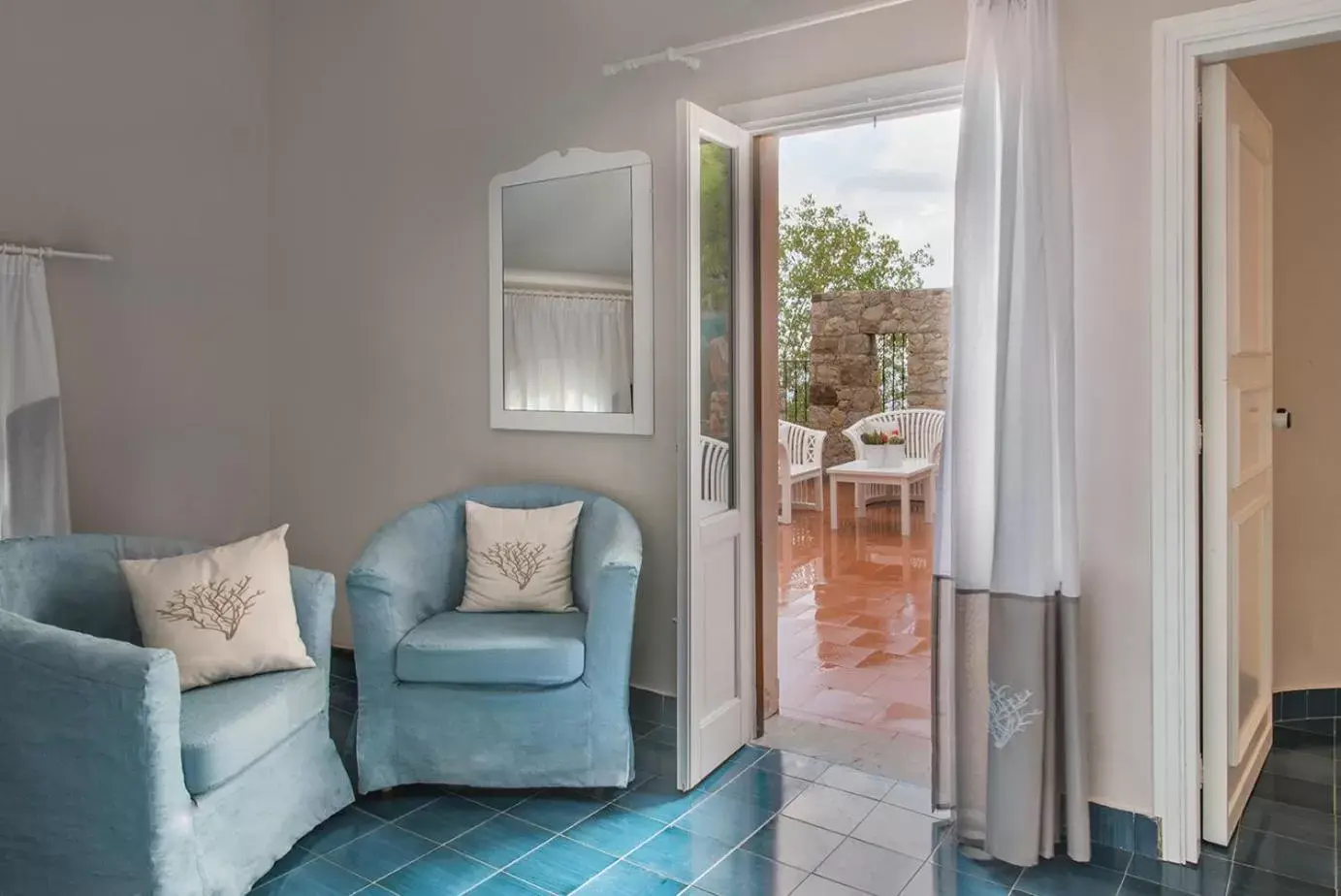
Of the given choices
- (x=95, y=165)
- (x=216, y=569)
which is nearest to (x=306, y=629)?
(x=216, y=569)

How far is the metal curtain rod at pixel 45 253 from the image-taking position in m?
3.36

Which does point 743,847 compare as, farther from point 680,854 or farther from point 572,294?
point 572,294

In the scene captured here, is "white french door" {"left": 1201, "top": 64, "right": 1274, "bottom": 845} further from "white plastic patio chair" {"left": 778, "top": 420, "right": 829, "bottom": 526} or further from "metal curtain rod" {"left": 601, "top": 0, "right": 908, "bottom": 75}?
"white plastic patio chair" {"left": 778, "top": 420, "right": 829, "bottom": 526}

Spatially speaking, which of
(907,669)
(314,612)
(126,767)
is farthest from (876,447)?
(126,767)

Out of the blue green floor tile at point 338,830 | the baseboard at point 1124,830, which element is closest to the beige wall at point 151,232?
the blue green floor tile at point 338,830

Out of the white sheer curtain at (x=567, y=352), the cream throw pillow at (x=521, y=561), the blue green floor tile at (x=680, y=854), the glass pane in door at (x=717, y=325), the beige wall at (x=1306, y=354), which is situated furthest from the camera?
→ the white sheer curtain at (x=567, y=352)

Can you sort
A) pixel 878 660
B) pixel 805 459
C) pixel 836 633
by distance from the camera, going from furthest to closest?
pixel 805 459
pixel 836 633
pixel 878 660

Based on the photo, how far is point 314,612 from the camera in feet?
9.02

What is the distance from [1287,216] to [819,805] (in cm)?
260

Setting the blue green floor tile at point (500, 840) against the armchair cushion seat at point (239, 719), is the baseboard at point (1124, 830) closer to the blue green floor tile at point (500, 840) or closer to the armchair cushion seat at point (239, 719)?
the blue green floor tile at point (500, 840)

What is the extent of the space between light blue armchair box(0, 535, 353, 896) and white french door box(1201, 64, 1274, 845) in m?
2.42

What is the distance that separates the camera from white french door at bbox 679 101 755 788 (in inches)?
113

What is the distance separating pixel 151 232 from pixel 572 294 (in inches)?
71.6

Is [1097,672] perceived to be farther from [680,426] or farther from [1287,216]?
[1287,216]
